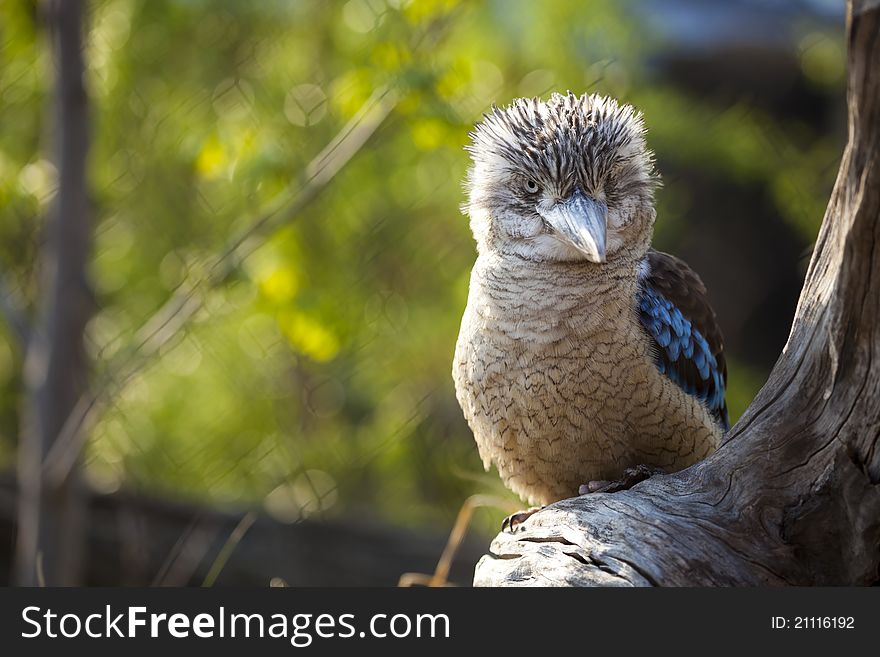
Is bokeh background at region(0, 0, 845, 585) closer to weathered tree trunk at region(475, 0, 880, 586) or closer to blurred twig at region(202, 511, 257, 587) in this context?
blurred twig at region(202, 511, 257, 587)

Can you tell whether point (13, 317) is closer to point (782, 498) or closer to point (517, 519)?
point (517, 519)

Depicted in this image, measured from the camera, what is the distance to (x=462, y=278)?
187 inches

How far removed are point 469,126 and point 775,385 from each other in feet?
4.50

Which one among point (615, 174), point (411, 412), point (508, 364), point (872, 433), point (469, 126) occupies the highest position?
point (411, 412)

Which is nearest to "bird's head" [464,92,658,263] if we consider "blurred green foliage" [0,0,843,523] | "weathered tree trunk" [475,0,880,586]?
"weathered tree trunk" [475,0,880,586]

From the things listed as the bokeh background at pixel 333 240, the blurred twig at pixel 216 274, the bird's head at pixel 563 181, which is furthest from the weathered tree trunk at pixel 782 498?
the bokeh background at pixel 333 240

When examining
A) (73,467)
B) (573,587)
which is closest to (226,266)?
(73,467)

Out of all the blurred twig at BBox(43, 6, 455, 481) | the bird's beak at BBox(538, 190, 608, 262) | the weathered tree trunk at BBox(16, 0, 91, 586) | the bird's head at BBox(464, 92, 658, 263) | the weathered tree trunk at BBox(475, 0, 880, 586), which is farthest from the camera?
the weathered tree trunk at BBox(16, 0, 91, 586)

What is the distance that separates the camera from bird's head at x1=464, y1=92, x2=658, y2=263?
83.6 inches

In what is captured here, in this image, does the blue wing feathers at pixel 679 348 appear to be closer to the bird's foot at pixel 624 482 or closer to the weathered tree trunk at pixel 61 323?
the bird's foot at pixel 624 482

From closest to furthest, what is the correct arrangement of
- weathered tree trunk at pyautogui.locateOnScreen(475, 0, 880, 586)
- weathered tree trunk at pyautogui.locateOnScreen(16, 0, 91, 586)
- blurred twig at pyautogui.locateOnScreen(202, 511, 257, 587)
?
weathered tree trunk at pyautogui.locateOnScreen(475, 0, 880, 586), blurred twig at pyautogui.locateOnScreen(202, 511, 257, 587), weathered tree trunk at pyautogui.locateOnScreen(16, 0, 91, 586)

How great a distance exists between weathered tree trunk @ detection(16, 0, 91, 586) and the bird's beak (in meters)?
1.55

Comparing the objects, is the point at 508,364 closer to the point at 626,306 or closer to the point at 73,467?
the point at 626,306

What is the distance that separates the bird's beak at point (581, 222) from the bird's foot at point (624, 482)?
1.47 feet
